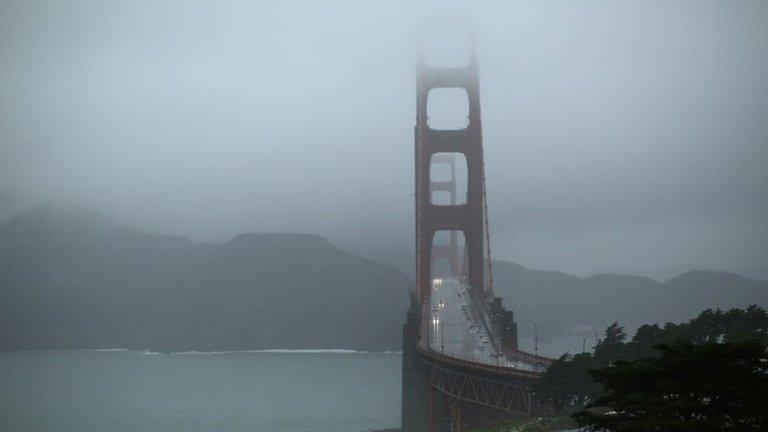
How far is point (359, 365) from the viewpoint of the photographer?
193 m

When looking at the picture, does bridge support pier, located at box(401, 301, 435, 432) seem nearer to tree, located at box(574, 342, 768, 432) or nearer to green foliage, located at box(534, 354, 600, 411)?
green foliage, located at box(534, 354, 600, 411)

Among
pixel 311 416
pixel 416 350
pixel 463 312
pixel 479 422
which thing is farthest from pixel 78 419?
pixel 479 422

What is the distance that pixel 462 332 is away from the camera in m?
64.2

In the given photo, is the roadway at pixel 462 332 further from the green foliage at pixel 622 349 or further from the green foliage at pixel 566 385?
the green foliage at pixel 566 385

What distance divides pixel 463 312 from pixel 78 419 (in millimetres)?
59448

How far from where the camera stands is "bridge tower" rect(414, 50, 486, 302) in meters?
75.3

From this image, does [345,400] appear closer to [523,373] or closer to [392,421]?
[392,421]

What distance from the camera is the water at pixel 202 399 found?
96812 millimetres

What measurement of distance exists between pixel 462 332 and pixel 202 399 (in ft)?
224

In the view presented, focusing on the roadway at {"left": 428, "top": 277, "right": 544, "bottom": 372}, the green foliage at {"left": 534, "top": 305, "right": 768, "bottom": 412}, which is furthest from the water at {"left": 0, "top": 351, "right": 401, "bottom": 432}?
the green foliage at {"left": 534, "top": 305, "right": 768, "bottom": 412}

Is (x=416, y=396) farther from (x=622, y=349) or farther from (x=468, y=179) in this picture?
(x=468, y=179)

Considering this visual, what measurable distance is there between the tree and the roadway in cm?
2547

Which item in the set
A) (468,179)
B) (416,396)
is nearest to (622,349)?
(416,396)

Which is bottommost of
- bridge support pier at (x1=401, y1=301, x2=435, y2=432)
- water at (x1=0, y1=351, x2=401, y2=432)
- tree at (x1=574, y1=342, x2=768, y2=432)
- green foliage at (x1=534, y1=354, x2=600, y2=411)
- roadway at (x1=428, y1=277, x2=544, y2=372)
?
water at (x1=0, y1=351, x2=401, y2=432)
